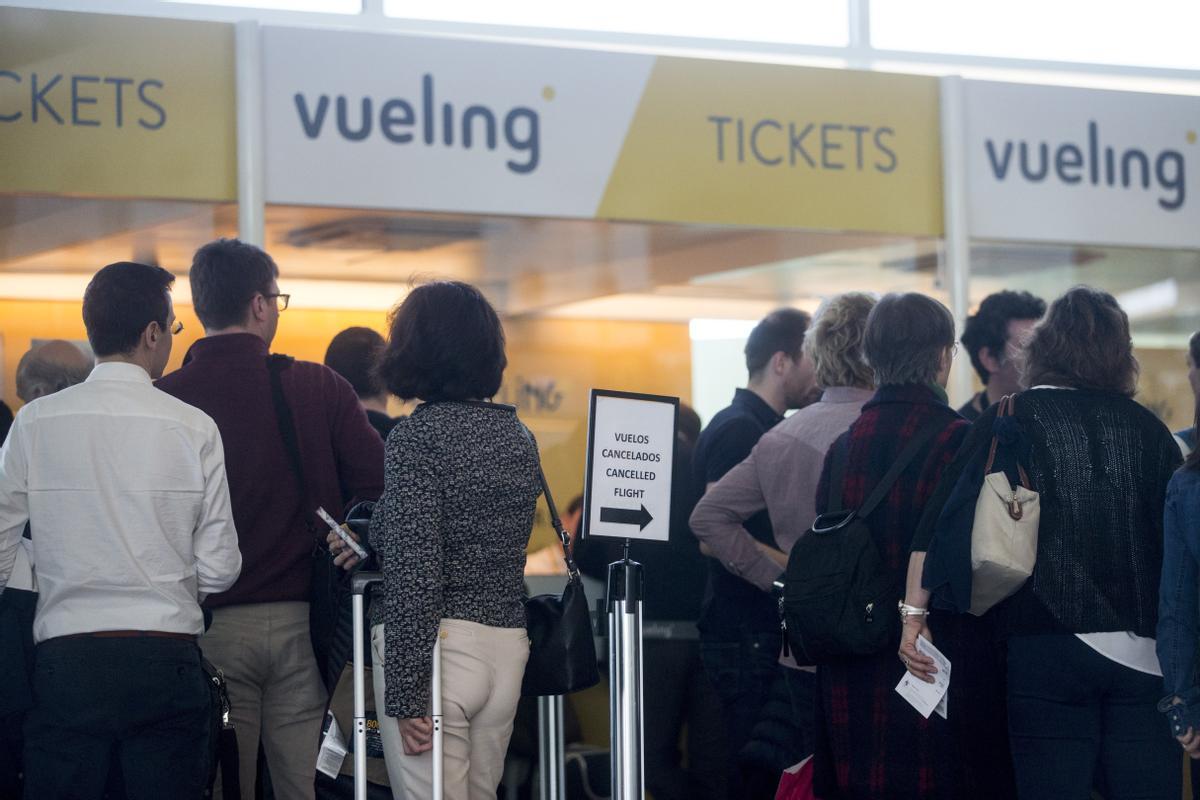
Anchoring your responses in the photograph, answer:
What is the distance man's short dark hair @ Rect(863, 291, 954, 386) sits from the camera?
3555 millimetres

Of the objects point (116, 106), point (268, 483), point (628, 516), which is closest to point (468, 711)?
point (628, 516)

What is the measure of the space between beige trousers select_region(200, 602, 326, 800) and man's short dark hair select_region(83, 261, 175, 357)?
700mm

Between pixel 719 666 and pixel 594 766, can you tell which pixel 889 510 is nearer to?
pixel 719 666

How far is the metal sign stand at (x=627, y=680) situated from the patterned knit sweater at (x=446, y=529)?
1.31ft

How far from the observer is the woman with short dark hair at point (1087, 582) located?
126 inches

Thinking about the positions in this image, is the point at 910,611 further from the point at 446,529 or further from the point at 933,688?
the point at 446,529

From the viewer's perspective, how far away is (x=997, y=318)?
4.73 m

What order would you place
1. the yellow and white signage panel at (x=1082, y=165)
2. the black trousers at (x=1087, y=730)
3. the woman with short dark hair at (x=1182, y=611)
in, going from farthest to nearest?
1. the yellow and white signage panel at (x=1082, y=165)
2. the black trousers at (x=1087, y=730)
3. the woman with short dark hair at (x=1182, y=611)

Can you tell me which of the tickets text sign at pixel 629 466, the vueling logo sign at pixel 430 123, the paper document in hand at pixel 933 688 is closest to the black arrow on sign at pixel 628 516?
the tickets text sign at pixel 629 466

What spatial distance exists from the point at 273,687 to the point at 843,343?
172 cm

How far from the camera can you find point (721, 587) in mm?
4363

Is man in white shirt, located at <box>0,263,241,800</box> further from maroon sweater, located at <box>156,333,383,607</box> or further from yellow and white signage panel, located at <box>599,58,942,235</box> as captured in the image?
yellow and white signage panel, located at <box>599,58,942,235</box>

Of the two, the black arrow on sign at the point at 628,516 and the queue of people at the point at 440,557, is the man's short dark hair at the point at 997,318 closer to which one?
the queue of people at the point at 440,557

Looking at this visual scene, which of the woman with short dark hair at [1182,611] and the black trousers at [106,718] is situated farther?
the woman with short dark hair at [1182,611]
